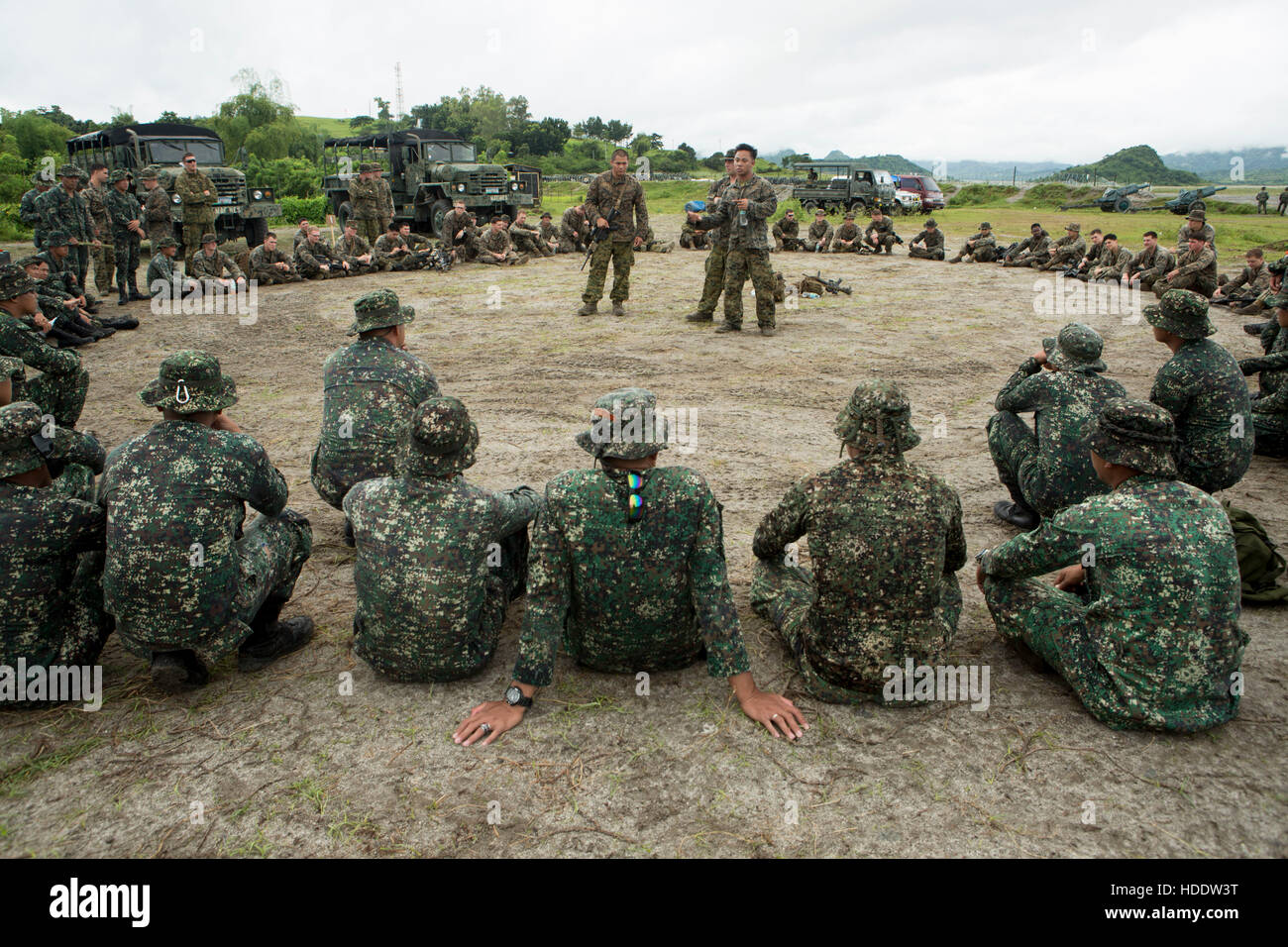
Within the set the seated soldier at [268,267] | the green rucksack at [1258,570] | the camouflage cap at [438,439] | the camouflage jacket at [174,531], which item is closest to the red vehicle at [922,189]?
the seated soldier at [268,267]

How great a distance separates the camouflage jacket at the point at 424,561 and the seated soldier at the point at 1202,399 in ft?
12.6

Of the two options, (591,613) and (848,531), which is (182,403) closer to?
(591,613)

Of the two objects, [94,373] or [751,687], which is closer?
[751,687]

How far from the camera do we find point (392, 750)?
116 inches

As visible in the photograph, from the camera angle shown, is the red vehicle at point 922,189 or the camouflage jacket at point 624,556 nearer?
the camouflage jacket at point 624,556

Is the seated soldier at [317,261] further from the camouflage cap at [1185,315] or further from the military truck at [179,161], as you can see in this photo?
the camouflage cap at [1185,315]

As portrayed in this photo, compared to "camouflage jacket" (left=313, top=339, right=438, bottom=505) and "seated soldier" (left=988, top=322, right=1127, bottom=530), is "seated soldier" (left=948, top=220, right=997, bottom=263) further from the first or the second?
"camouflage jacket" (left=313, top=339, right=438, bottom=505)

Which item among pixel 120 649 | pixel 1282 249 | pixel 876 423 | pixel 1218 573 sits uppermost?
pixel 1282 249

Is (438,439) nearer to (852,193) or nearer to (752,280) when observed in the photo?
(752,280)

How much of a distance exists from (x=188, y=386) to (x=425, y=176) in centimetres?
1803

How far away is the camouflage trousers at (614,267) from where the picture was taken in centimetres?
1047

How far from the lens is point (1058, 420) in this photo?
4254 mm
